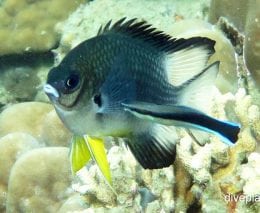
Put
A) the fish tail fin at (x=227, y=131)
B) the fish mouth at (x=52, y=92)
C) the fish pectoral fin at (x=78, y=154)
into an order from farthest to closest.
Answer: the fish pectoral fin at (x=78, y=154)
the fish mouth at (x=52, y=92)
the fish tail fin at (x=227, y=131)

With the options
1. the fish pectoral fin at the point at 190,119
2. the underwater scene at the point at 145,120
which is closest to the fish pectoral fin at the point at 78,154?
the underwater scene at the point at 145,120

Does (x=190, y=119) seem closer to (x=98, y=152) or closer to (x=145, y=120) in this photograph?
(x=145, y=120)

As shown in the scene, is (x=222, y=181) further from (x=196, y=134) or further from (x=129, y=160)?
(x=196, y=134)

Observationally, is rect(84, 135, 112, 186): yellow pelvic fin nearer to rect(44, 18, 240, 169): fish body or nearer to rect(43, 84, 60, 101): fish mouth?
rect(44, 18, 240, 169): fish body

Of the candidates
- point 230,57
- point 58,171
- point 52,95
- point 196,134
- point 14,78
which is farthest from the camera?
point 14,78

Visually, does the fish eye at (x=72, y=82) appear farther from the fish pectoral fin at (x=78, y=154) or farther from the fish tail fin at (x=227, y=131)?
the fish tail fin at (x=227, y=131)

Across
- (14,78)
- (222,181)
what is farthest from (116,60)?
(14,78)

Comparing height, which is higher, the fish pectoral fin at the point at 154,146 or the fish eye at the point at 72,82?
the fish eye at the point at 72,82

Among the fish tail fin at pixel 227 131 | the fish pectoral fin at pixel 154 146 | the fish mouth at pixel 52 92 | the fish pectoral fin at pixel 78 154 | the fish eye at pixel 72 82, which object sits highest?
the fish tail fin at pixel 227 131
